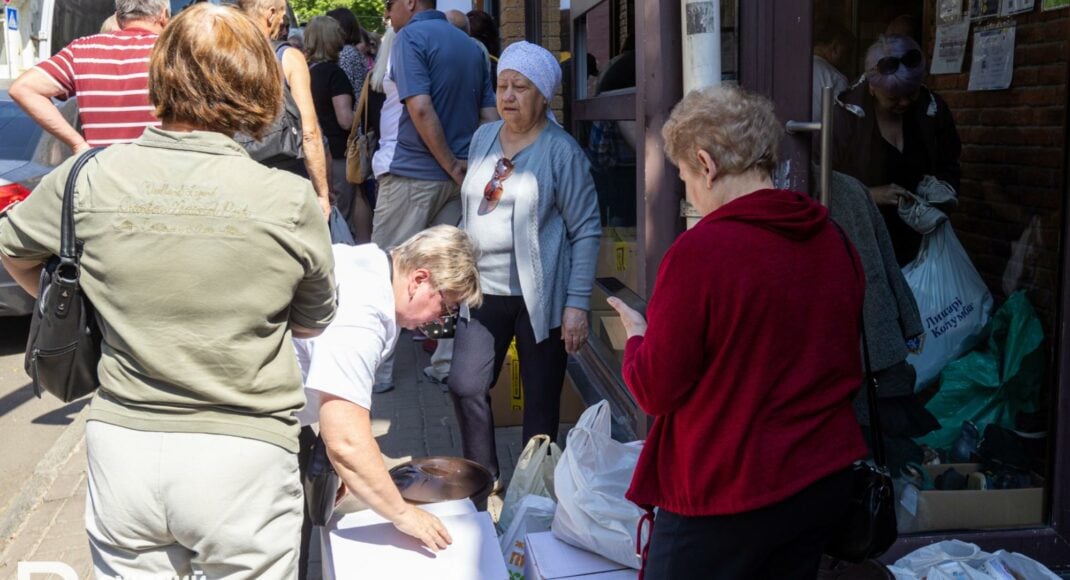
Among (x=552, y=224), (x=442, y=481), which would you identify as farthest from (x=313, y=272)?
(x=552, y=224)

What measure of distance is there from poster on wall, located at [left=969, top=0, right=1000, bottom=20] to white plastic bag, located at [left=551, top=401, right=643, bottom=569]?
286cm

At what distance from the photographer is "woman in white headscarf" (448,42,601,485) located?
4.04 metres

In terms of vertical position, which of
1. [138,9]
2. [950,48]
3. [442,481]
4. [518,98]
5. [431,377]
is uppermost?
[138,9]

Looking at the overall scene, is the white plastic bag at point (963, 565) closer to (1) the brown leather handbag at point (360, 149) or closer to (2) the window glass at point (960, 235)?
(2) the window glass at point (960, 235)

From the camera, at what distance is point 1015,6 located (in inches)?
177

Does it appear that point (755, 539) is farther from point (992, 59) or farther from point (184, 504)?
Result: point (992, 59)

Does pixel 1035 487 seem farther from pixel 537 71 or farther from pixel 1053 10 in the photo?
pixel 537 71

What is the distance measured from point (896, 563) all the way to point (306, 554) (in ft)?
5.99

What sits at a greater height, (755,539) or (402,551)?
(755,539)

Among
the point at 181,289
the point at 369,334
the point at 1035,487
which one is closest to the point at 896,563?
the point at 1035,487

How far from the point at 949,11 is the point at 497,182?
8.01 ft

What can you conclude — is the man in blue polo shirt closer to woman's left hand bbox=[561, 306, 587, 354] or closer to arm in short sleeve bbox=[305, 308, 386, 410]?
woman's left hand bbox=[561, 306, 587, 354]

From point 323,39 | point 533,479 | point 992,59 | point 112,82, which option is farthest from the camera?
point 323,39

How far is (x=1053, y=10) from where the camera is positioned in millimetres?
3996
